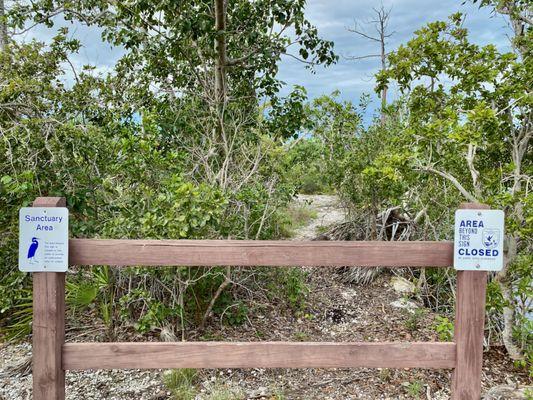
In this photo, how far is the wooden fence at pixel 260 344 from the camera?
2395 millimetres

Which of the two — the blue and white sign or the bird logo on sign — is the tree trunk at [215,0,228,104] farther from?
the bird logo on sign

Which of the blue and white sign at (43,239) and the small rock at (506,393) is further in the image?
the small rock at (506,393)

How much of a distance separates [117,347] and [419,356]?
175 cm

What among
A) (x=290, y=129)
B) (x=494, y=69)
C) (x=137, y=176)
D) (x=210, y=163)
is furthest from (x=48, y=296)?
(x=494, y=69)

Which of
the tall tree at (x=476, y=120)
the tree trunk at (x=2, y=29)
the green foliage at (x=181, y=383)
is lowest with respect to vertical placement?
the green foliage at (x=181, y=383)

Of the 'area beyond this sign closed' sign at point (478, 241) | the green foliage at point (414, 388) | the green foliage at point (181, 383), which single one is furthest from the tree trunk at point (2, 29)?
the green foliage at point (414, 388)

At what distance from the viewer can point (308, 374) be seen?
12.7ft

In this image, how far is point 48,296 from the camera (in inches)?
92.7

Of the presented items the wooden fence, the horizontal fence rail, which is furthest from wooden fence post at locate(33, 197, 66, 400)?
the horizontal fence rail

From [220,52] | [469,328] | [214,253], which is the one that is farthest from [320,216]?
[214,253]

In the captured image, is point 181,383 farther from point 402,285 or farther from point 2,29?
point 2,29

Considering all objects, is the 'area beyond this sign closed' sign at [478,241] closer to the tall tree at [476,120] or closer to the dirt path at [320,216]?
the tall tree at [476,120]

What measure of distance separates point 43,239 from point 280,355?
149cm

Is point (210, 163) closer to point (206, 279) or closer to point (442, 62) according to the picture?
point (206, 279)
